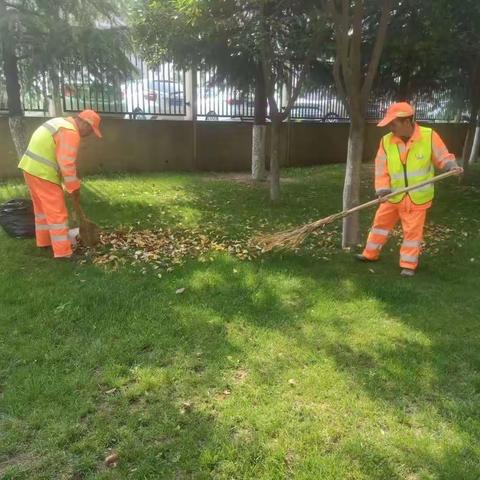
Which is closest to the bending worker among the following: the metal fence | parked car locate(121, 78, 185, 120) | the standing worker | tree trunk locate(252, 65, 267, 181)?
the standing worker

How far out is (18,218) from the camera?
5754mm

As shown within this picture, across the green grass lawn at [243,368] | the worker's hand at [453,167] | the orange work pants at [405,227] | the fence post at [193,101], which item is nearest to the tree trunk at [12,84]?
the green grass lawn at [243,368]

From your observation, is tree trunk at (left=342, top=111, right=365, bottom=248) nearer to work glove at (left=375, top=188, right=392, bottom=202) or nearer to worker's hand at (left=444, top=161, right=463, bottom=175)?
work glove at (left=375, top=188, right=392, bottom=202)

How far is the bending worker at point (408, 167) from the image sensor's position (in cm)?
495

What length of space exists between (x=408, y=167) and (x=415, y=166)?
0.07m

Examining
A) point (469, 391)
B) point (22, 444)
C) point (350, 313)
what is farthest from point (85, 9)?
point (469, 391)

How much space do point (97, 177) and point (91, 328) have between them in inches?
257

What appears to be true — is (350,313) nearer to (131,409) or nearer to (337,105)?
(131,409)

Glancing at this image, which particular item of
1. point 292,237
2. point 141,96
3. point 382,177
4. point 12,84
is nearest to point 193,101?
point 141,96

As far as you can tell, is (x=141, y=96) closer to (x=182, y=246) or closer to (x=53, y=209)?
(x=182, y=246)

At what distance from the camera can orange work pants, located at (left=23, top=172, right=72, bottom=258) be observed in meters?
5.08

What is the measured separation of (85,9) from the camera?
7789 mm

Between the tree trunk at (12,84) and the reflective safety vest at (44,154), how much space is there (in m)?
3.25

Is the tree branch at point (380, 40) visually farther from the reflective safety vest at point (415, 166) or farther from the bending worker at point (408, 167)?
the reflective safety vest at point (415, 166)
